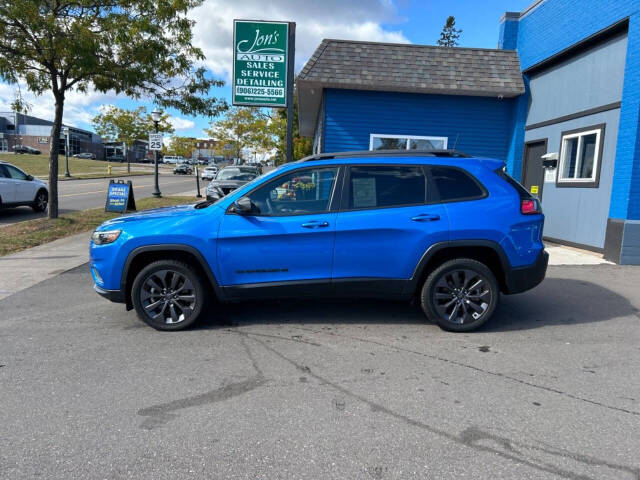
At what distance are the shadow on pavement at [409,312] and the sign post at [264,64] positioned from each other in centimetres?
429

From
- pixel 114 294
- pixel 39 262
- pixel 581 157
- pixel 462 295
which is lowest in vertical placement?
pixel 39 262

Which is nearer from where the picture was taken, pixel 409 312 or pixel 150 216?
pixel 150 216

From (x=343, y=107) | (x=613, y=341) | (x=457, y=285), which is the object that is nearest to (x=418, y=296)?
(x=457, y=285)

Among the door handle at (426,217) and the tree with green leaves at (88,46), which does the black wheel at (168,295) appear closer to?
the door handle at (426,217)

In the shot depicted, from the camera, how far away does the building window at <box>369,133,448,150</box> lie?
1142 cm

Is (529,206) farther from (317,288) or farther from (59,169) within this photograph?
(59,169)

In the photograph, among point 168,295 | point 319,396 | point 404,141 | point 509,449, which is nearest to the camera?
point 509,449

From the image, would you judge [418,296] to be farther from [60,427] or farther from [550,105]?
[550,105]

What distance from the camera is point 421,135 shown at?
11.5 meters

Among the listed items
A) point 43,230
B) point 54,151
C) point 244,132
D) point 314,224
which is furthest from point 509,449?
point 244,132

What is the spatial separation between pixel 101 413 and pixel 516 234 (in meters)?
4.00

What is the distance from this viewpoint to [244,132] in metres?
45.5

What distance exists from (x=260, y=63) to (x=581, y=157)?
6.95 metres

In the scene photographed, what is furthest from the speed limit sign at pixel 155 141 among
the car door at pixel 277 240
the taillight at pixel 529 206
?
the taillight at pixel 529 206
